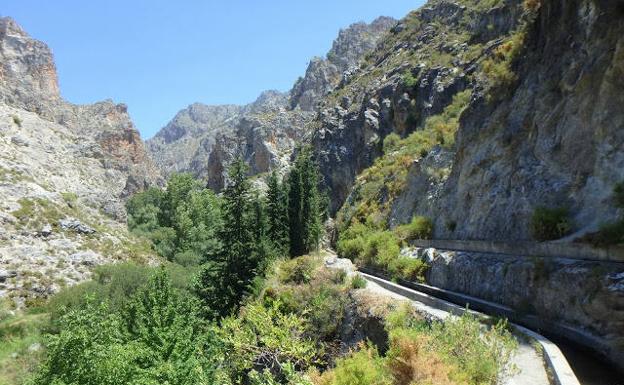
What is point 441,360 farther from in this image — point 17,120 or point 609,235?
point 17,120

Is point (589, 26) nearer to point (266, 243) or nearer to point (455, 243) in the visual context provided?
point (455, 243)

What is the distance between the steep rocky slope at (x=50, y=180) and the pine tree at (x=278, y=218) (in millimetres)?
25600

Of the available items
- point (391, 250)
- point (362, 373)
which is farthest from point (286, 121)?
point (362, 373)

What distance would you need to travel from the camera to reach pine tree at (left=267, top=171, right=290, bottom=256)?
39853 millimetres

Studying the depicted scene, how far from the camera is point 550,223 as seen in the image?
11703mm

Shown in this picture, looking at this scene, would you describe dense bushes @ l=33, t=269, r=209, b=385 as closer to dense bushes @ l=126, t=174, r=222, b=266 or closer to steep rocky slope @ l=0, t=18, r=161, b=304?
steep rocky slope @ l=0, t=18, r=161, b=304

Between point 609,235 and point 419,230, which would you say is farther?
point 419,230

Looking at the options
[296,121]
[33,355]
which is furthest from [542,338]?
[296,121]

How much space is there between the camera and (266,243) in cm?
3422

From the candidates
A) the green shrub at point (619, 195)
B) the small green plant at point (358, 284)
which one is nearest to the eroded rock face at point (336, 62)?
the small green plant at point (358, 284)

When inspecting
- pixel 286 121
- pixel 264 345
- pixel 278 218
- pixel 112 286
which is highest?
pixel 286 121

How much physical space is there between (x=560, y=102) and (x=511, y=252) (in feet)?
16.0

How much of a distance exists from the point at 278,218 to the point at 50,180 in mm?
45844

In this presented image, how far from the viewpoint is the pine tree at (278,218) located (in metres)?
39.9
